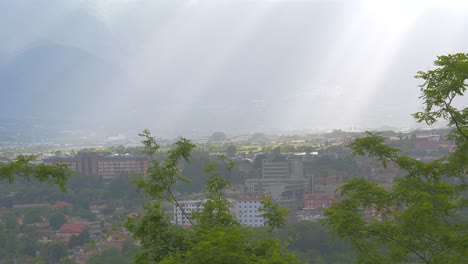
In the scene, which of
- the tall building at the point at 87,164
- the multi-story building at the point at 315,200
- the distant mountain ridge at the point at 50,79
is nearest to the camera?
the multi-story building at the point at 315,200

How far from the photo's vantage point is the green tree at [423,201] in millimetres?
4754

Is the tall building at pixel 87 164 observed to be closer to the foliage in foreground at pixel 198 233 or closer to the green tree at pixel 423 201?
the foliage in foreground at pixel 198 233

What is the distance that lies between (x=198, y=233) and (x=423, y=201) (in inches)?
60.4

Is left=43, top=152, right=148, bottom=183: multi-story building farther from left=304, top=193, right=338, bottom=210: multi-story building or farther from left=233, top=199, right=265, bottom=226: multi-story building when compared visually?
left=233, top=199, right=265, bottom=226: multi-story building

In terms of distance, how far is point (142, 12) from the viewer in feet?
301

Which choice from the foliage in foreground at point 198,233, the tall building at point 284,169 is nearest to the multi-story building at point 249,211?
the foliage in foreground at point 198,233

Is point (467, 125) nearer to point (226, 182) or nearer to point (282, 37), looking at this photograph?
point (226, 182)

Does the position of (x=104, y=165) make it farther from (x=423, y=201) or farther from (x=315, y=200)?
(x=423, y=201)

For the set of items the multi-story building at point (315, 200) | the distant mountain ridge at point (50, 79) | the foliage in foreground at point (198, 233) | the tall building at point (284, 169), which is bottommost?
the multi-story building at point (315, 200)

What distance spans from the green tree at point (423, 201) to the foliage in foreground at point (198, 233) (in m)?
0.54

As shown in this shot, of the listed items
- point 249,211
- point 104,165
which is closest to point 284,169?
point 104,165

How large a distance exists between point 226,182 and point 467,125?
194 cm

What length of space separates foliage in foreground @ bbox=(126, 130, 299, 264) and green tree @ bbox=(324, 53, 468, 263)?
1.76 feet

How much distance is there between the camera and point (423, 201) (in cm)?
492
